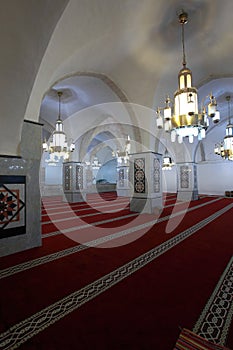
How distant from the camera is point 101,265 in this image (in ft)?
7.22

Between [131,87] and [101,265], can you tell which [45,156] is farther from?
[101,265]

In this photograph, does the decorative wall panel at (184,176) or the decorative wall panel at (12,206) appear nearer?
the decorative wall panel at (12,206)

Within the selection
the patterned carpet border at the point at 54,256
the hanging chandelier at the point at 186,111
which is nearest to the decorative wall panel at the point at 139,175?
the hanging chandelier at the point at 186,111

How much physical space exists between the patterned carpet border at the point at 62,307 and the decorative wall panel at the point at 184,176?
22.9ft

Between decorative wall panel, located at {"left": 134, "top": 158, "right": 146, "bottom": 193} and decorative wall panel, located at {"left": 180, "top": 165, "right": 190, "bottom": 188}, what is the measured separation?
396 centimetres

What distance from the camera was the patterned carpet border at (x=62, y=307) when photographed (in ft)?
4.00

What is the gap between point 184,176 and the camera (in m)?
9.02

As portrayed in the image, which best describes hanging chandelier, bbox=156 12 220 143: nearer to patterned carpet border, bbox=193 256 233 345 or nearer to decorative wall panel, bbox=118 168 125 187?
patterned carpet border, bbox=193 256 233 345

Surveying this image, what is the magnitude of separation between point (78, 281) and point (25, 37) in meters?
2.43

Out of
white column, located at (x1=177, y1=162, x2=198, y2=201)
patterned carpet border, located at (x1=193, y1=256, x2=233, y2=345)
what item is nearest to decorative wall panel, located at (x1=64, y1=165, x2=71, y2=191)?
white column, located at (x1=177, y1=162, x2=198, y2=201)

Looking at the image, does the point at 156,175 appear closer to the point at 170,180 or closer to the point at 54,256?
the point at 54,256

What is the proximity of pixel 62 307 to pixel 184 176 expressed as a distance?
8.27m

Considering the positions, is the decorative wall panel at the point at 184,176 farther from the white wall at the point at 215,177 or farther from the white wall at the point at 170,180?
the white wall at the point at 170,180

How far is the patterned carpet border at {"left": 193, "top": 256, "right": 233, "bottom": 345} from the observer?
1231 mm
